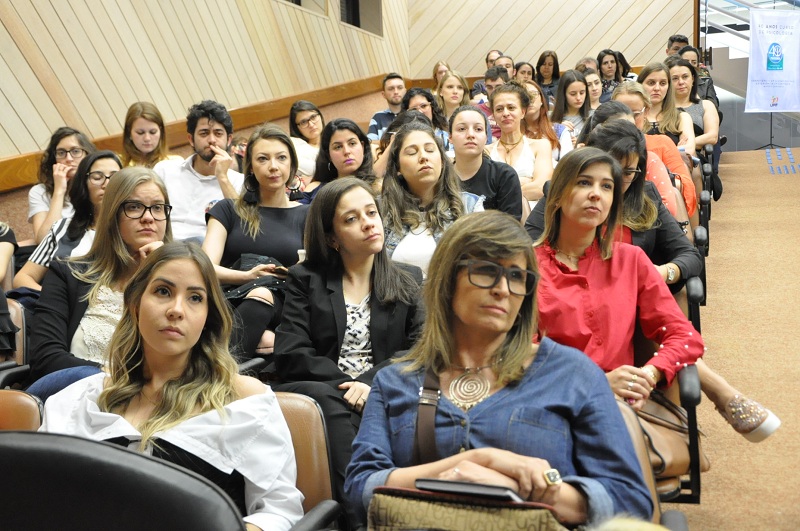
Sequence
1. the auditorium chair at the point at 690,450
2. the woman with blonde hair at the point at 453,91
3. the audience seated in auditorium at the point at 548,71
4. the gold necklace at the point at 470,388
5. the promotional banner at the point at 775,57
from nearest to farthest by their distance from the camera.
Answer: the gold necklace at the point at 470,388 < the auditorium chair at the point at 690,450 < the woman with blonde hair at the point at 453,91 < the audience seated in auditorium at the point at 548,71 < the promotional banner at the point at 775,57

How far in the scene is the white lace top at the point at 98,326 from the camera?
98.7 inches

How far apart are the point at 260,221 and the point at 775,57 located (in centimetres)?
720

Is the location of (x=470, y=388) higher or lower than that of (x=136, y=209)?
lower

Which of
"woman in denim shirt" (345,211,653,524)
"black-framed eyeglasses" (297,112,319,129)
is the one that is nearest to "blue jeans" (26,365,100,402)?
"woman in denim shirt" (345,211,653,524)

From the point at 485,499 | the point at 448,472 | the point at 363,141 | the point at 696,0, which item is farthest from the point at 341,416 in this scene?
the point at 696,0

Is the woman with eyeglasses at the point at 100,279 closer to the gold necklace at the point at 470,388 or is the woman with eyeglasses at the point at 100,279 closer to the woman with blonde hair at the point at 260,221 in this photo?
the woman with blonde hair at the point at 260,221

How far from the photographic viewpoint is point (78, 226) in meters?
3.07

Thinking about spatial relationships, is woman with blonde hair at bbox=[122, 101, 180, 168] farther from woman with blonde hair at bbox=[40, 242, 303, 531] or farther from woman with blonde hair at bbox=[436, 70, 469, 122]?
woman with blonde hair at bbox=[40, 242, 303, 531]

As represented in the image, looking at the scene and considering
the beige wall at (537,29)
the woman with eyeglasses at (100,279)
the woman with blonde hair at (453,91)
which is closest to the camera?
the woman with eyeglasses at (100,279)

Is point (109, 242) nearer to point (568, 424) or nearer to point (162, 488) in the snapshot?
point (568, 424)

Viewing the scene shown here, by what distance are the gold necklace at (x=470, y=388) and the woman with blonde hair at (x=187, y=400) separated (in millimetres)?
339

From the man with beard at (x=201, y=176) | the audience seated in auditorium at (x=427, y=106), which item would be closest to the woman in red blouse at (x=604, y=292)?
the man with beard at (x=201, y=176)

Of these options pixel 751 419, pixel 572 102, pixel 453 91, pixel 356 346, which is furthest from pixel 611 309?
pixel 453 91

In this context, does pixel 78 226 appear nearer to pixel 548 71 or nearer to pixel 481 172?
pixel 481 172
